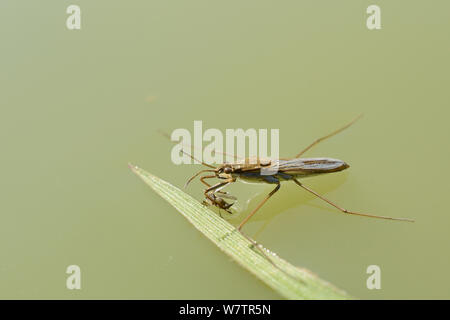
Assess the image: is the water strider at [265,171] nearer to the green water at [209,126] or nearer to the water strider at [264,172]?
the water strider at [264,172]

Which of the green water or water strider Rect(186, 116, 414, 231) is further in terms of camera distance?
water strider Rect(186, 116, 414, 231)

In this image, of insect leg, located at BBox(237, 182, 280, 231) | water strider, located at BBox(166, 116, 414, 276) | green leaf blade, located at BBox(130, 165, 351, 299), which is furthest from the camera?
water strider, located at BBox(166, 116, 414, 276)

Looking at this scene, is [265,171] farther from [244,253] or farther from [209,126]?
[244,253]

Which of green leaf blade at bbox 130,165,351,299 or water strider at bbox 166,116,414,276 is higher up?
water strider at bbox 166,116,414,276

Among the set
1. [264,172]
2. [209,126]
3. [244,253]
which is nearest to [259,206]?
[264,172]

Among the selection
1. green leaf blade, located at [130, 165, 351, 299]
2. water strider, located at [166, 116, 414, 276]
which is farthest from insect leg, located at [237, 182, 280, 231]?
green leaf blade, located at [130, 165, 351, 299]

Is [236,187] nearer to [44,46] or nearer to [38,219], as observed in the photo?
[38,219]

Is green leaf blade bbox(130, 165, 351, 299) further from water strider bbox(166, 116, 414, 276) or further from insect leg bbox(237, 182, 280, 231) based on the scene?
water strider bbox(166, 116, 414, 276)

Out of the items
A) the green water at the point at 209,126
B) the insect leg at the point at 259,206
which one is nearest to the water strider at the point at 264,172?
the insect leg at the point at 259,206

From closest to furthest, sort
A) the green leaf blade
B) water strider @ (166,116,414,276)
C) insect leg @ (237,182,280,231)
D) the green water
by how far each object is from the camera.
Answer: the green leaf blade → the green water → insect leg @ (237,182,280,231) → water strider @ (166,116,414,276)
